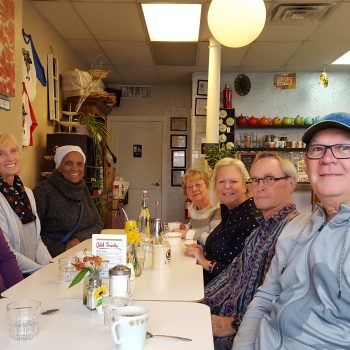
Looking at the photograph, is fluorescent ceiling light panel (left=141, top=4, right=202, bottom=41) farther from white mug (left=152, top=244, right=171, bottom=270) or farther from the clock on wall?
white mug (left=152, top=244, right=171, bottom=270)

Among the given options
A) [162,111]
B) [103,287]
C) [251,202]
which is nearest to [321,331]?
[103,287]

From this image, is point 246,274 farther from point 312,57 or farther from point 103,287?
point 312,57

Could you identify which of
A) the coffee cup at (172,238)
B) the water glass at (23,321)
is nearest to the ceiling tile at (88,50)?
the coffee cup at (172,238)

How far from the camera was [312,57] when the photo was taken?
5438 mm

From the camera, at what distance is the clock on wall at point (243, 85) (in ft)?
20.2

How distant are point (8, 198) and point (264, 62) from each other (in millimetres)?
4062

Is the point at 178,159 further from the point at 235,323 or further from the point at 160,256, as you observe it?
the point at 235,323

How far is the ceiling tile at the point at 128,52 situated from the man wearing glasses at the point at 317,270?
3.91 m

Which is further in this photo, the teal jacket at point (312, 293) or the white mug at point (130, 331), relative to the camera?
the teal jacket at point (312, 293)

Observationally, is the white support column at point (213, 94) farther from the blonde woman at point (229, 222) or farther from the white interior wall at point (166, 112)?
the blonde woman at point (229, 222)

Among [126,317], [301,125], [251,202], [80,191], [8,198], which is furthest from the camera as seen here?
[301,125]

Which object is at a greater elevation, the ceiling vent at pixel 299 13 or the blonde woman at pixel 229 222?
the ceiling vent at pixel 299 13

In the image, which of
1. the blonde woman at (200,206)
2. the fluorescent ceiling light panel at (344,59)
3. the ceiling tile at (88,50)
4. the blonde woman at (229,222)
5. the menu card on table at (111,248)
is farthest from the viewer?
the fluorescent ceiling light panel at (344,59)

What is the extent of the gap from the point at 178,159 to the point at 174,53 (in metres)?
2.27
